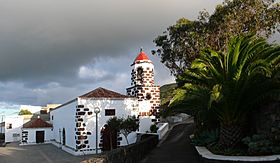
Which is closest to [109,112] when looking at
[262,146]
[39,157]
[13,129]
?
[39,157]

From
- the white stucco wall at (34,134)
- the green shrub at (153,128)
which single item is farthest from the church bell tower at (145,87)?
the white stucco wall at (34,134)

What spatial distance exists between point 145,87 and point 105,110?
4.83m

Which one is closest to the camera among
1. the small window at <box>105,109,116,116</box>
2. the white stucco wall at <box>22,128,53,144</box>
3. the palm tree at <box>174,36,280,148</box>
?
the palm tree at <box>174,36,280,148</box>

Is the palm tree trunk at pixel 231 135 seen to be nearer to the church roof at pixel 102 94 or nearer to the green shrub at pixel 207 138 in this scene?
the green shrub at pixel 207 138

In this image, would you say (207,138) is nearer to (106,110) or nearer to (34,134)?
(106,110)

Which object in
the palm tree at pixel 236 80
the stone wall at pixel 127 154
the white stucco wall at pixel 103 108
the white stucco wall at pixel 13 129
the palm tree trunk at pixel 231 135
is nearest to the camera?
→ the stone wall at pixel 127 154

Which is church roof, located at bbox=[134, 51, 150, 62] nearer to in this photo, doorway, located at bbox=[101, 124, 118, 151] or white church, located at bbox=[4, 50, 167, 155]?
white church, located at bbox=[4, 50, 167, 155]

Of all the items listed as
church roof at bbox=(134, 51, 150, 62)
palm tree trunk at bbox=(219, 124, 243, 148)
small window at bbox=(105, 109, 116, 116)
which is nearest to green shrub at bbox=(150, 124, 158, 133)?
small window at bbox=(105, 109, 116, 116)

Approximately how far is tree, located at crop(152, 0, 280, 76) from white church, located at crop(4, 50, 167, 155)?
558cm

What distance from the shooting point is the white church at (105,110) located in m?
24.4

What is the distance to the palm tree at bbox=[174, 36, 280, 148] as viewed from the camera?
11.1m

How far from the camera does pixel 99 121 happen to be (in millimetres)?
24953

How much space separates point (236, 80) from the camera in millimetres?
11336

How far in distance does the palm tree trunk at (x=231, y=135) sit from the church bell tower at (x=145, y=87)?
622 inches
